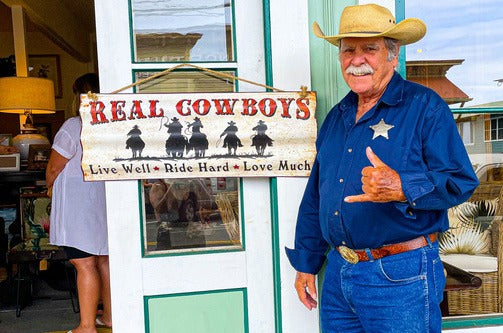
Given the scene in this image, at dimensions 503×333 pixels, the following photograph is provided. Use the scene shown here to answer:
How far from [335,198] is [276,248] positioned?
59 cm

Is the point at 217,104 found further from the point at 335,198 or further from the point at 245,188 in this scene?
the point at 335,198

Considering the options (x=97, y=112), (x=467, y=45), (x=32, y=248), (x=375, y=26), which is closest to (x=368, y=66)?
(x=375, y=26)

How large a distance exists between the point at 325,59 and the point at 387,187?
0.87 meters

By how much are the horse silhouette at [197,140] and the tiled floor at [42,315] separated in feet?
6.83

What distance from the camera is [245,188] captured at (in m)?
2.21

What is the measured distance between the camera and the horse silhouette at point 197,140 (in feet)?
6.88

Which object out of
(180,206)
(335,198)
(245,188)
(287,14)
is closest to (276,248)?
(245,188)

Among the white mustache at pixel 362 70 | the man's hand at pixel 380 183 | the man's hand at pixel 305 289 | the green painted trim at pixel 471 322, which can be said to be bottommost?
the green painted trim at pixel 471 322

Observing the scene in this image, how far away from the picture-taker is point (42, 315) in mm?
3832

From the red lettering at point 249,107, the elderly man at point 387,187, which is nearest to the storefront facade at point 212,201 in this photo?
the red lettering at point 249,107

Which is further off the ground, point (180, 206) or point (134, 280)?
point (180, 206)

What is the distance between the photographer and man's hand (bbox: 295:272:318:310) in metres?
1.99

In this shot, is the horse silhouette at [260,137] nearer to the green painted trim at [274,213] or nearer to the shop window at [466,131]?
the green painted trim at [274,213]

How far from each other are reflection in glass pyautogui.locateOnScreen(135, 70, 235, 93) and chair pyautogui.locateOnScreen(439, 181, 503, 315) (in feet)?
4.38
